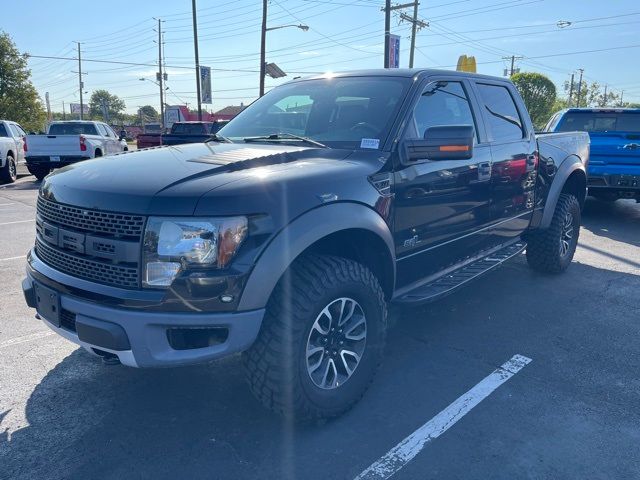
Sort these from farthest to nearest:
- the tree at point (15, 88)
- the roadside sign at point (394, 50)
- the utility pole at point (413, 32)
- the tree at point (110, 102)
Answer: the tree at point (110, 102), the tree at point (15, 88), the utility pole at point (413, 32), the roadside sign at point (394, 50)

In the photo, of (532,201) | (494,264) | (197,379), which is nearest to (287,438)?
(197,379)

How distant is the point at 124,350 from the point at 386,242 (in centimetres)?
157

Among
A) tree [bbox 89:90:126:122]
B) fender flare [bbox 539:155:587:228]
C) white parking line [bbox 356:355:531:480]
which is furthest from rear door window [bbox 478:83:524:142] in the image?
tree [bbox 89:90:126:122]

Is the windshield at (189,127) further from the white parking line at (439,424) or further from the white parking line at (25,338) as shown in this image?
the white parking line at (439,424)

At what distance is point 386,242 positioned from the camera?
10.3ft

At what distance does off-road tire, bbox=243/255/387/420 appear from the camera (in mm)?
2576

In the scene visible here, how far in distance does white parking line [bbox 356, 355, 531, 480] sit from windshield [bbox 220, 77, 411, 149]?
165 cm

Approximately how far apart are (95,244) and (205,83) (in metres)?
27.9

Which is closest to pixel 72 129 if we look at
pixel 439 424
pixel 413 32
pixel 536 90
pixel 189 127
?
pixel 189 127

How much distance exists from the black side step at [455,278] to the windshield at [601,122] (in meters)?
5.85

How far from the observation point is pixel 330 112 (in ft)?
12.2

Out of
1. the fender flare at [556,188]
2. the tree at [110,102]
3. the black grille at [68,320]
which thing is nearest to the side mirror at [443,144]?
the black grille at [68,320]

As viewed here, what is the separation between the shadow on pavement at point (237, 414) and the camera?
8.49 ft

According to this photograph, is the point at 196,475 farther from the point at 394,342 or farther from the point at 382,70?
the point at 382,70
